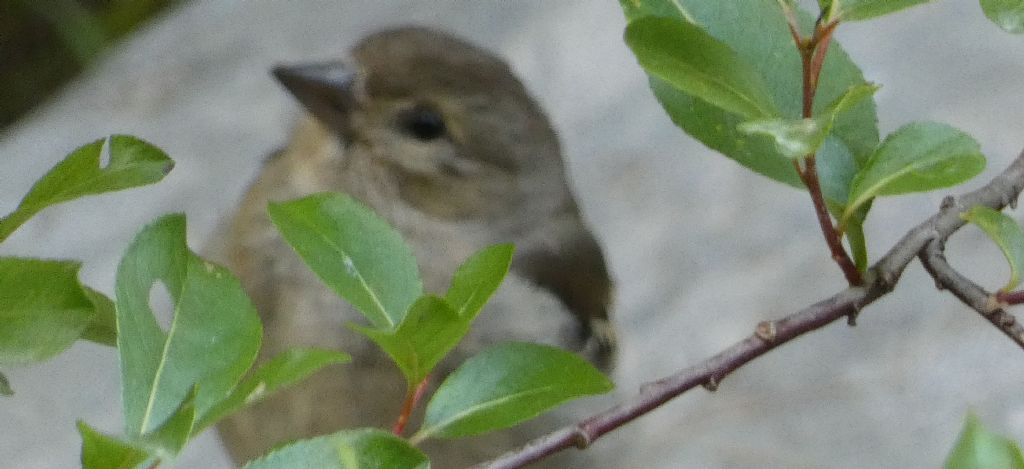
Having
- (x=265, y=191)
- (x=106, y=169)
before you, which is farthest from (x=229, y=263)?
(x=106, y=169)

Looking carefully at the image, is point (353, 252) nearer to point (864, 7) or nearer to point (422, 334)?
point (422, 334)

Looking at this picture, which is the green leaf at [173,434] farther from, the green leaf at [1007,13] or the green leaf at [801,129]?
the green leaf at [1007,13]

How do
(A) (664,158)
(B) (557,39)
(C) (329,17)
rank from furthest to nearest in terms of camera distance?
(C) (329,17), (B) (557,39), (A) (664,158)

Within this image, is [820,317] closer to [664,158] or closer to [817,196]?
[817,196]

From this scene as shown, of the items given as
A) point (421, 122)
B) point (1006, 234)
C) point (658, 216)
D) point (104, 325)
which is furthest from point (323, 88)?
point (658, 216)

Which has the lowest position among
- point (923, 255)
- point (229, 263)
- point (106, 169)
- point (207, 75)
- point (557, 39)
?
point (557, 39)

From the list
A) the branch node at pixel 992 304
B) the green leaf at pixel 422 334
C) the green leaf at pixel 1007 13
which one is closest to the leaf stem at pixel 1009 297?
the branch node at pixel 992 304

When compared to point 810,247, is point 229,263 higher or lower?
higher
